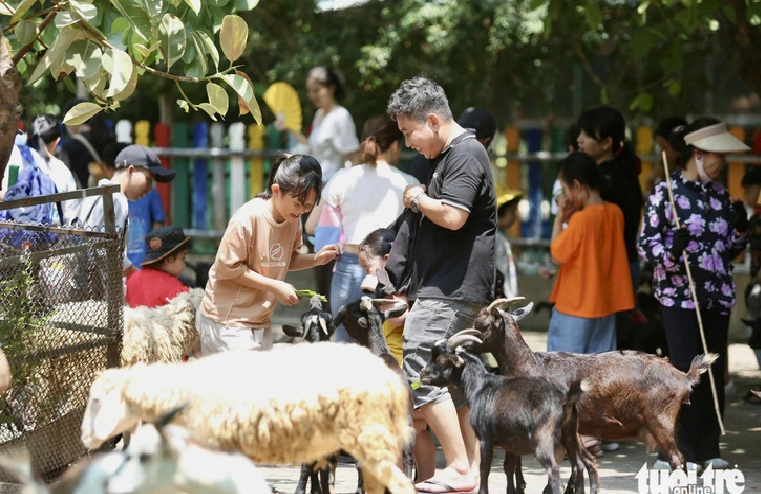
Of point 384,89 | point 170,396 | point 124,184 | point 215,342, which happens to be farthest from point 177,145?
point 170,396

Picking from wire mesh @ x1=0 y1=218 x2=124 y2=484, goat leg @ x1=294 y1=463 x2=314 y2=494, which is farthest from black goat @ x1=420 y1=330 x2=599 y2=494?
wire mesh @ x1=0 y1=218 x2=124 y2=484

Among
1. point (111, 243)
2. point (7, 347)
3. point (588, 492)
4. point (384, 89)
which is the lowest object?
point (588, 492)

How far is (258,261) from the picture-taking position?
5527 mm

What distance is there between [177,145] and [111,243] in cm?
787

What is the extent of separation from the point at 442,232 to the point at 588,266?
176 centimetres

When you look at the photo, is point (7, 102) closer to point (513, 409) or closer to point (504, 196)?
point (513, 409)

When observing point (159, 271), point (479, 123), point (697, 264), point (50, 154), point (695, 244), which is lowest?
point (159, 271)

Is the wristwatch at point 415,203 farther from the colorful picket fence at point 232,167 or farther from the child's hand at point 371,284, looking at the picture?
the colorful picket fence at point 232,167

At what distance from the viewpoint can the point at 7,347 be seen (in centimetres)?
502

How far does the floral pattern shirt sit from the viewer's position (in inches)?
254

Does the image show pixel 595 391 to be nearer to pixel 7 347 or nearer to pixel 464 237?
pixel 464 237

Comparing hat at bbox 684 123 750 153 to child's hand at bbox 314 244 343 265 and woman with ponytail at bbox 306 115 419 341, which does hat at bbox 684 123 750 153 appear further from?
child's hand at bbox 314 244 343 265

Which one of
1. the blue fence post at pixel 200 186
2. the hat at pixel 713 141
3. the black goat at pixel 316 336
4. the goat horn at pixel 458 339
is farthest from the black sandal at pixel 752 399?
the blue fence post at pixel 200 186

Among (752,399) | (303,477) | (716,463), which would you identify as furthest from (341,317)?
(752,399)
